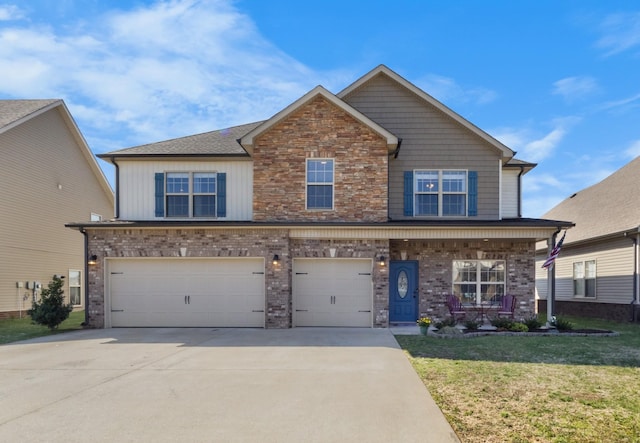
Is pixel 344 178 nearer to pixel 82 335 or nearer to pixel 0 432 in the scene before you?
pixel 82 335

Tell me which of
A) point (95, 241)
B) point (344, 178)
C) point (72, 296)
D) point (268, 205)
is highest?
point (344, 178)

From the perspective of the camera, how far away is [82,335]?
12.2 meters

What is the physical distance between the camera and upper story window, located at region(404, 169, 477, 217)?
48.0 ft

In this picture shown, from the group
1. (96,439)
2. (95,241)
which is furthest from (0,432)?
(95,241)

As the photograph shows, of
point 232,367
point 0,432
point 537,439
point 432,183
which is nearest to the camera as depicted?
point 537,439

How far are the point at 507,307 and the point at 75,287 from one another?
20077 mm

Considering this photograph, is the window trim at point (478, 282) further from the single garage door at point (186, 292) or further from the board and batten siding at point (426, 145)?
the single garage door at point (186, 292)

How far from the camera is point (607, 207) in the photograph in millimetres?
18703

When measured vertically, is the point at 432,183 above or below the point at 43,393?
above

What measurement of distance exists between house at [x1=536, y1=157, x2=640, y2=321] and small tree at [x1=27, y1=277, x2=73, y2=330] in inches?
752

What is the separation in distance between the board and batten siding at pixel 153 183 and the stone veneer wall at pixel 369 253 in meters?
2.25

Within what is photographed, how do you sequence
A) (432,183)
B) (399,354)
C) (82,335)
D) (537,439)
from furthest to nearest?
(432,183) → (82,335) → (399,354) → (537,439)

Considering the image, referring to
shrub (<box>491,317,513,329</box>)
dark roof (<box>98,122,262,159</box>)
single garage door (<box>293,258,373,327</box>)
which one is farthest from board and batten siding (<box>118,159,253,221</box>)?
shrub (<box>491,317,513,329</box>)

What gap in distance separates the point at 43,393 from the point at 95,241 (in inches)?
304
